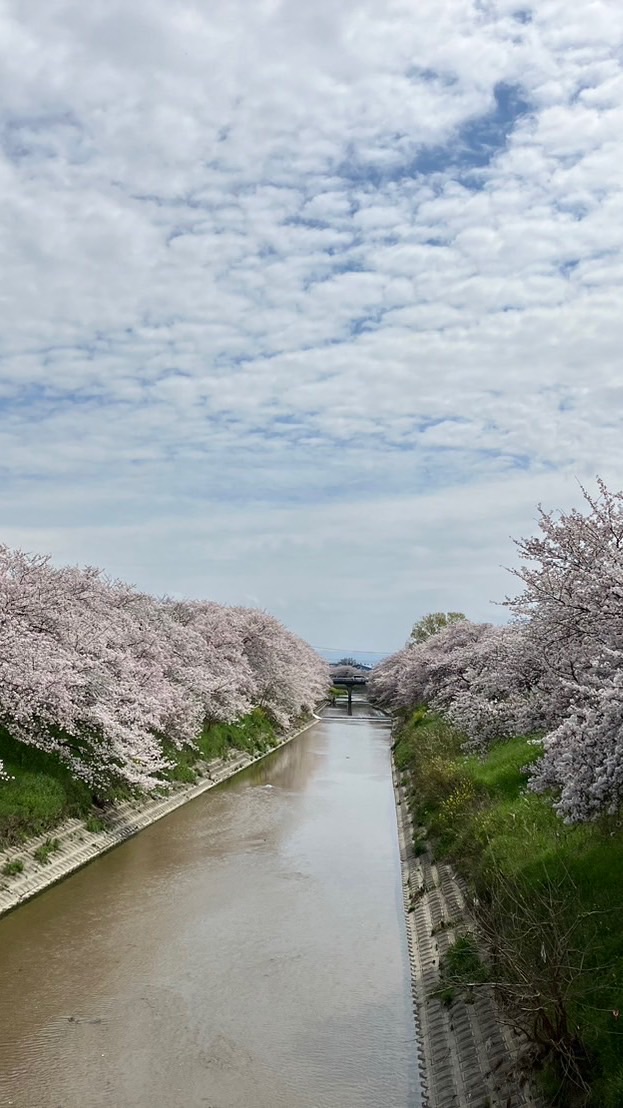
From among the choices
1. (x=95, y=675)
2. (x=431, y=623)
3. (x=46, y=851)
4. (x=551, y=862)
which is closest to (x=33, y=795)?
(x=46, y=851)

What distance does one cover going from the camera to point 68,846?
22656mm

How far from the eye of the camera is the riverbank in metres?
19.5

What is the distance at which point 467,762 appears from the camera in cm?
2812

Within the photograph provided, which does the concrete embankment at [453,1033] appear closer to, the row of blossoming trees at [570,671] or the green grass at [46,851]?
the row of blossoming trees at [570,671]

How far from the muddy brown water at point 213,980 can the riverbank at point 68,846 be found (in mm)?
381

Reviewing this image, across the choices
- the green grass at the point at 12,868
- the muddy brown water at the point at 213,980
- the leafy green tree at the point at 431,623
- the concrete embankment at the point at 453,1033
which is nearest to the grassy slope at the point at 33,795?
the green grass at the point at 12,868

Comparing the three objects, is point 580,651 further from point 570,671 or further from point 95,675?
point 95,675

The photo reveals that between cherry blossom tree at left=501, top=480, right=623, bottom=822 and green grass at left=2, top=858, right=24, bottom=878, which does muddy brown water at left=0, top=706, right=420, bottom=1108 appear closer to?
green grass at left=2, top=858, right=24, bottom=878

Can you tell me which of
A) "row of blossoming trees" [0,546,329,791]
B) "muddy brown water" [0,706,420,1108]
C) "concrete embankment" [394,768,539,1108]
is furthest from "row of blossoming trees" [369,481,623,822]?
"row of blossoming trees" [0,546,329,791]

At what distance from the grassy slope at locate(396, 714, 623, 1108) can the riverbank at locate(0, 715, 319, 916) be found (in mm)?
9571

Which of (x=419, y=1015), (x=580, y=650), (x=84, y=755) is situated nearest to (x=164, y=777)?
(x=84, y=755)

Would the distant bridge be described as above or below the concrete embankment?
above

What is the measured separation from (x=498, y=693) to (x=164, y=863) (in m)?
11.8

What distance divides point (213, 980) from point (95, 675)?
11277 millimetres
